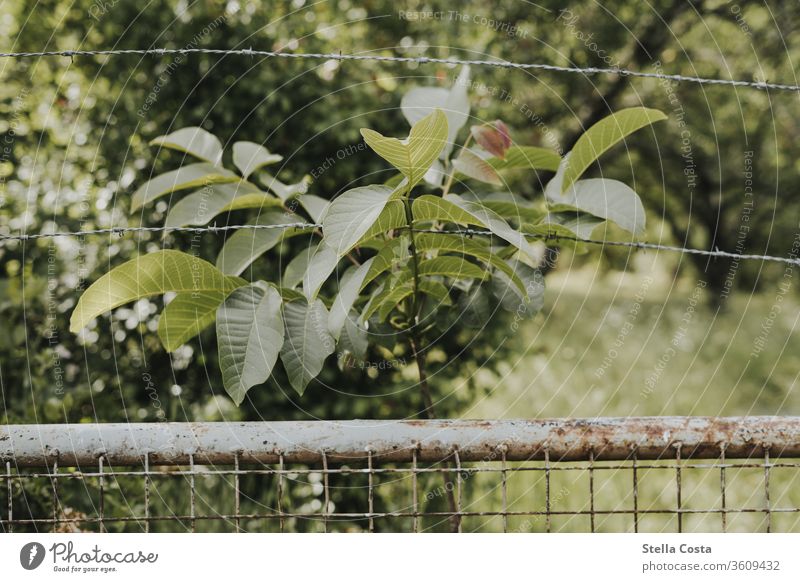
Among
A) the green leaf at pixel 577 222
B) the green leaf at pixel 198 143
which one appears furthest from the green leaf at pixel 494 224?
the green leaf at pixel 198 143

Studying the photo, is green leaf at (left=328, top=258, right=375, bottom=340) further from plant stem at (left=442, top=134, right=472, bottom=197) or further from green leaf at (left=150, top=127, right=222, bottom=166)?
green leaf at (left=150, top=127, right=222, bottom=166)

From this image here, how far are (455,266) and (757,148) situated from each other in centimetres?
457

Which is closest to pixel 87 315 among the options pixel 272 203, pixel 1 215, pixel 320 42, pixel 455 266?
pixel 272 203

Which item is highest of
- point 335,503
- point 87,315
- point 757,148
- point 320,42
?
point 757,148

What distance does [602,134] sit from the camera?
3.06 feet

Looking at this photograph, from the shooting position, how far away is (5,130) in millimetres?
1599

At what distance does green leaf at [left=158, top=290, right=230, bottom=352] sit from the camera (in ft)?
2.91

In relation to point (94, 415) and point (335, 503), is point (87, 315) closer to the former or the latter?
point (94, 415)
